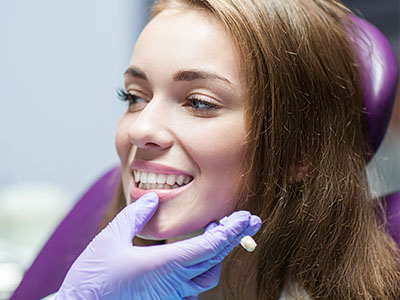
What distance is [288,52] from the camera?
1031 millimetres

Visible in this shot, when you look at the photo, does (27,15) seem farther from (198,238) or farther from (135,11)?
(198,238)

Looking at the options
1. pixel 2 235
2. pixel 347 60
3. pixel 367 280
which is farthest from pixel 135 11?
pixel 367 280

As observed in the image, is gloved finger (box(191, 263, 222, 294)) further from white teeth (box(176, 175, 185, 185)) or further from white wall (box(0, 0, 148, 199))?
white wall (box(0, 0, 148, 199))

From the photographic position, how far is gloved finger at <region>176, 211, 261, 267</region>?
2.91ft

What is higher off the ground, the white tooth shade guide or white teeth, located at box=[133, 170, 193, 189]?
white teeth, located at box=[133, 170, 193, 189]

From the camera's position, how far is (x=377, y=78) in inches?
46.8

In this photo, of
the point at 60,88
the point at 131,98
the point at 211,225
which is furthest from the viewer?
the point at 60,88

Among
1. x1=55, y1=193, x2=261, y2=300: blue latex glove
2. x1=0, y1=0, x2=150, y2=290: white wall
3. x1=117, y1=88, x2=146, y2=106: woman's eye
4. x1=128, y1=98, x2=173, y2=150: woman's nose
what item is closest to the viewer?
x1=55, y1=193, x2=261, y2=300: blue latex glove

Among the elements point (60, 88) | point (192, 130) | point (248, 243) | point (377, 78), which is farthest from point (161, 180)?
point (60, 88)

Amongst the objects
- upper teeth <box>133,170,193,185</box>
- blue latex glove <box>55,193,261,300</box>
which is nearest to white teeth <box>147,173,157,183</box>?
upper teeth <box>133,170,193,185</box>

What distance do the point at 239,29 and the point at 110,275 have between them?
50cm

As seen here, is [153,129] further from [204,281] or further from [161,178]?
[204,281]

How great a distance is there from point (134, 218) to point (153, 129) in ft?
0.55

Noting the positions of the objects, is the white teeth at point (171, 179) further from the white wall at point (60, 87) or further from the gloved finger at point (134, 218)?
the white wall at point (60, 87)
